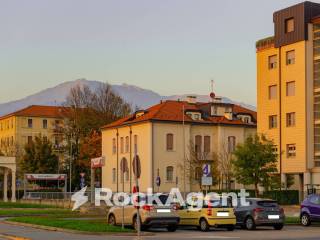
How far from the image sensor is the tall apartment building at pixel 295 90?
211 feet

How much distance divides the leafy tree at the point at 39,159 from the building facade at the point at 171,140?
60.3ft

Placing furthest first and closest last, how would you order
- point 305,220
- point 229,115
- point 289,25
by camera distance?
1. point 229,115
2. point 289,25
3. point 305,220

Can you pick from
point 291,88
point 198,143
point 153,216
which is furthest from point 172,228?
point 198,143

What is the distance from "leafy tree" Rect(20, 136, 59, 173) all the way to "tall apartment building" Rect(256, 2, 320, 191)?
4153 cm

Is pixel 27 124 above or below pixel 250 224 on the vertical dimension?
above

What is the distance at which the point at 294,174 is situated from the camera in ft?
220

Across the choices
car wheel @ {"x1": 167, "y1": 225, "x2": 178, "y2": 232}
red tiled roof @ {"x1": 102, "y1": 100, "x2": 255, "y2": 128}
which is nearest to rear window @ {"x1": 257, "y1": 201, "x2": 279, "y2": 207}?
car wheel @ {"x1": 167, "y1": 225, "x2": 178, "y2": 232}

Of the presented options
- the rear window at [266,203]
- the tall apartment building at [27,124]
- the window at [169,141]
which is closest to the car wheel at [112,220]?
the rear window at [266,203]

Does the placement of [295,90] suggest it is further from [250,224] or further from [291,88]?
[250,224]

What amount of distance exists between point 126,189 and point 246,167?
2942 cm

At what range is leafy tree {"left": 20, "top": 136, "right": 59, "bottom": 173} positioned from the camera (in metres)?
101

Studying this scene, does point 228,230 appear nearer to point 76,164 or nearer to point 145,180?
point 145,180

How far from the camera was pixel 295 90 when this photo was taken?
6569 cm

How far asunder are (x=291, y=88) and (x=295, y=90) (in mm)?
873
